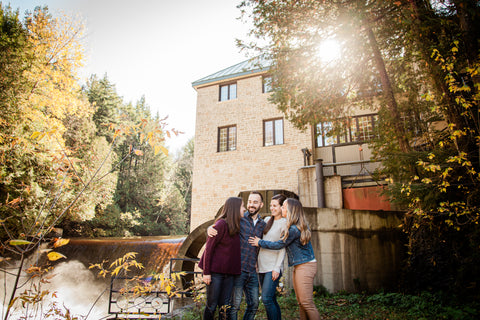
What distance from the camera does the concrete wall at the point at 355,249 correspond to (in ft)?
20.8

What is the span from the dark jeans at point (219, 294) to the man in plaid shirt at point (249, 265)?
100 millimetres

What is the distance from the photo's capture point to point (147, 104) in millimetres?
33750

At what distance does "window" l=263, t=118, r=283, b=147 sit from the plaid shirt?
404 inches

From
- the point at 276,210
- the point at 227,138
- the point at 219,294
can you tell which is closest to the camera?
the point at 219,294

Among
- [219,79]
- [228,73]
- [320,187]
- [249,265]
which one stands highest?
[228,73]

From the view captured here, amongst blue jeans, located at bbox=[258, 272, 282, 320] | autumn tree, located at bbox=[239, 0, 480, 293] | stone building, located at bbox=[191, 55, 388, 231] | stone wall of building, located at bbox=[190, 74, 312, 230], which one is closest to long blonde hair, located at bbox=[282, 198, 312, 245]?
blue jeans, located at bbox=[258, 272, 282, 320]

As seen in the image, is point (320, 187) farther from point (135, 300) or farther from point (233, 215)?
point (233, 215)

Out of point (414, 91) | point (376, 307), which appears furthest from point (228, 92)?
point (376, 307)

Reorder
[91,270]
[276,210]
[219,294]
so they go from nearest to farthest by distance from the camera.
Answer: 1. [219,294]
2. [276,210]
3. [91,270]

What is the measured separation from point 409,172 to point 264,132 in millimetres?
9051

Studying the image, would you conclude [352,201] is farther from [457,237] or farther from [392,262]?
[457,237]

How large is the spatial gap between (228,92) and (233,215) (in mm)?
12884

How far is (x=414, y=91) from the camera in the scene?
7438 mm

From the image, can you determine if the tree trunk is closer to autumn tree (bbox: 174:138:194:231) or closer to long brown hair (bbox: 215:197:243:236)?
long brown hair (bbox: 215:197:243:236)
